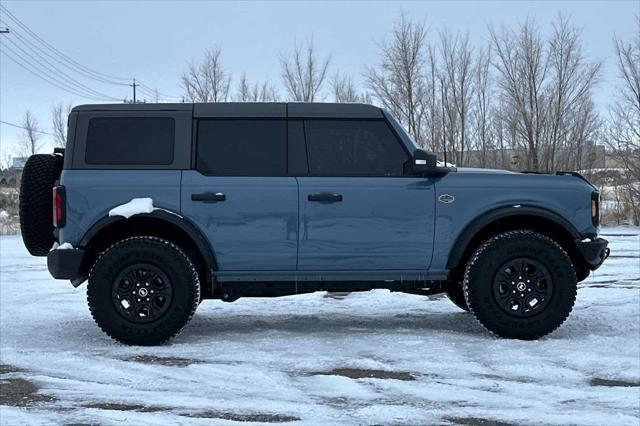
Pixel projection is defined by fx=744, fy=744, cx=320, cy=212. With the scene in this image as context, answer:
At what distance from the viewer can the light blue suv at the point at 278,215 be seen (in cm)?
619

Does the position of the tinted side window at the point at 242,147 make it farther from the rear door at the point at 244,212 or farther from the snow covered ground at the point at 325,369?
the snow covered ground at the point at 325,369

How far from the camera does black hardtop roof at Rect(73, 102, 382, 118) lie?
645 centimetres

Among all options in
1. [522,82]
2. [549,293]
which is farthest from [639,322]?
[522,82]

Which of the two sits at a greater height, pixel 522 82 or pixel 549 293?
pixel 522 82

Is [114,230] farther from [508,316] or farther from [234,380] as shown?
[508,316]

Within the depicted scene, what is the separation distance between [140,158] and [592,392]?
13.1 feet

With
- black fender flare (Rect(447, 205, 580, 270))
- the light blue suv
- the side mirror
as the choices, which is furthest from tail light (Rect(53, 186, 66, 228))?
black fender flare (Rect(447, 205, 580, 270))

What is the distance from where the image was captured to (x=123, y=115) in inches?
253

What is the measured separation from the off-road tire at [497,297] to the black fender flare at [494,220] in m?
0.16

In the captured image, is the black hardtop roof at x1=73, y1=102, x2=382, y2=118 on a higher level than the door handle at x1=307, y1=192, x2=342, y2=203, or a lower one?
higher

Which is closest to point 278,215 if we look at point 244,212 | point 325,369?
point 244,212

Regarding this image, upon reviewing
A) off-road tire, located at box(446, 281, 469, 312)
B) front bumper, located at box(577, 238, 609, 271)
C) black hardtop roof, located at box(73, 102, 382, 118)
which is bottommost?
off-road tire, located at box(446, 281, 469, 312)

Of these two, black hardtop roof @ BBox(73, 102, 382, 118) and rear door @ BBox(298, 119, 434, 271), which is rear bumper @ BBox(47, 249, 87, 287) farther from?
rear door @ BBox(298, 119, 434, 271)

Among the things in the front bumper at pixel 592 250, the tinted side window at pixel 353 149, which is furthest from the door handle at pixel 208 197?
the front bumper at pixel 592 250
